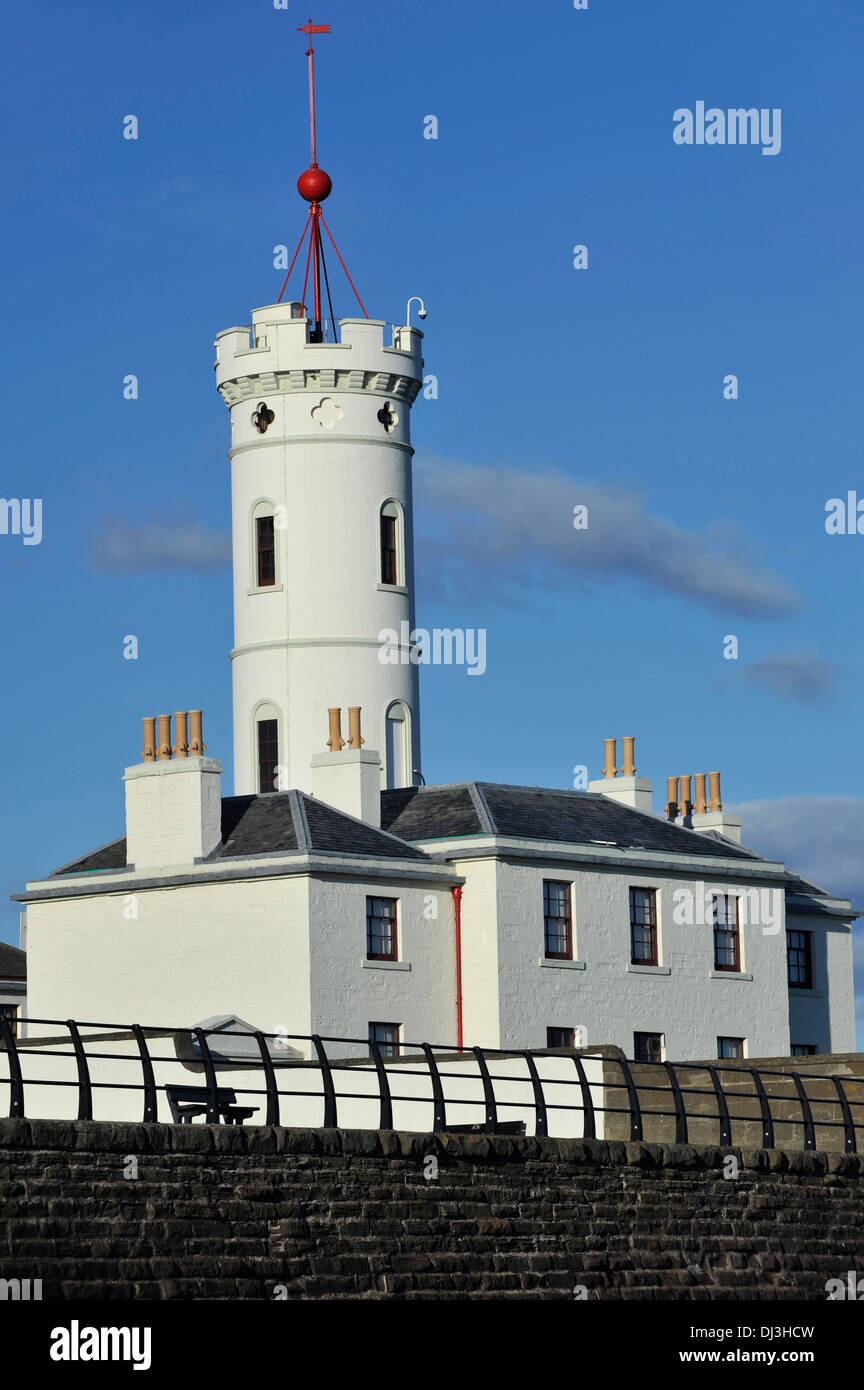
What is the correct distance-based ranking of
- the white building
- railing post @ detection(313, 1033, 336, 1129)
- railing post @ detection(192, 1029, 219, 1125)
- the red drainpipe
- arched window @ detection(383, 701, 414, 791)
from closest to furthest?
railing post @ detection(192, 1029, 219, 1125)
railing post @ detection(313, 1033, 336, 1129)
the white building
the red drainpipe
arched window @ detection(383, 701, 414, 791)

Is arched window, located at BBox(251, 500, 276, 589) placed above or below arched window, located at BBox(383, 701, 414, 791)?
above

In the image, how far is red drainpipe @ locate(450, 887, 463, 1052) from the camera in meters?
48.9

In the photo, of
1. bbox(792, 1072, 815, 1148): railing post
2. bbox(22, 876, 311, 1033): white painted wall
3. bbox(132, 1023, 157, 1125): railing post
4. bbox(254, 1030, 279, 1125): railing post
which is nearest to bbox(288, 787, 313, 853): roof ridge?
bbox(22, 876, 311, 1033): white painted wall

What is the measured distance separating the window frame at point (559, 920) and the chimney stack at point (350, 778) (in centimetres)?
397

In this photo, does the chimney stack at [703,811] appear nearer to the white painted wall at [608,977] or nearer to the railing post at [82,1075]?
the white painted wall at [608,977]

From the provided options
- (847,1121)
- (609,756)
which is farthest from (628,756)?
(847,1121)

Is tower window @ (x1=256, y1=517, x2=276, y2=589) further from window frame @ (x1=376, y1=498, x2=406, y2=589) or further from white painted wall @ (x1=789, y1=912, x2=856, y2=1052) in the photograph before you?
white painted wall @ (x1=789, y1=912, x2=856, y2=1052)

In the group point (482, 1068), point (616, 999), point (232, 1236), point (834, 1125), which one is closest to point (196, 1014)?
Answer: point (616, 999)

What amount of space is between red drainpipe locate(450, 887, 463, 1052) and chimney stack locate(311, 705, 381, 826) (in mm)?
2656

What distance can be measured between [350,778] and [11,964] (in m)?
17.5

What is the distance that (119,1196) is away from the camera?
23047mm

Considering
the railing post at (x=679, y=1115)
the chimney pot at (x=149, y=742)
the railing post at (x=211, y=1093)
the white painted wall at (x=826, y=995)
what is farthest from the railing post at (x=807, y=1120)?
the white painted wall at (x=826, y=995)
